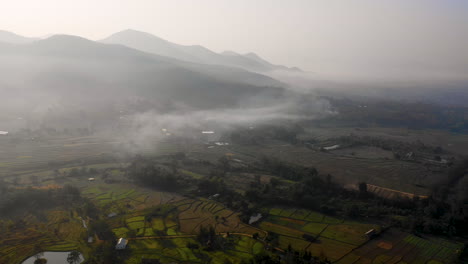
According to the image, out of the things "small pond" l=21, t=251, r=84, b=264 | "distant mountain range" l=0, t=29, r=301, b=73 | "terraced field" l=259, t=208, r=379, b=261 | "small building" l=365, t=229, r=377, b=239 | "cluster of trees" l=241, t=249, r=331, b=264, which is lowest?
"small pond" l=21, t=251, r=84, b=264

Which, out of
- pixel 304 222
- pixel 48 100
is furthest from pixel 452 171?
pixel 48 100

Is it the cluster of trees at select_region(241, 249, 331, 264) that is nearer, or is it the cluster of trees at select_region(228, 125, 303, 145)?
the cluster of trees at select_region(241, 249, 331, 264)

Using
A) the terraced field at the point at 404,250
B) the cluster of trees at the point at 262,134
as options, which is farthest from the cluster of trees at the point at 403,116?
the terraced field at the point at 404,250

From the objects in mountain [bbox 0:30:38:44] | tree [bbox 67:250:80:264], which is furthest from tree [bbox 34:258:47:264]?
mountain [bbox 0:30:38:44]

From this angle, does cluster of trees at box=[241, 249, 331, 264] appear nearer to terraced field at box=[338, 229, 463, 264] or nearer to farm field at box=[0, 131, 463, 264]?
farm field at box=[0, 131, 463, 264]

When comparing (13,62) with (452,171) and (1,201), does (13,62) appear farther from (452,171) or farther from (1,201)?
(452,171)

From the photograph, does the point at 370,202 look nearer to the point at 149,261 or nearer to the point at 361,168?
the point at 361,168

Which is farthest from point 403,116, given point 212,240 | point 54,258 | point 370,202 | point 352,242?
point 54,258
